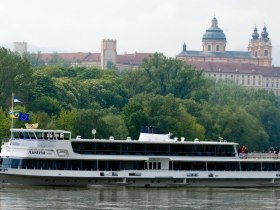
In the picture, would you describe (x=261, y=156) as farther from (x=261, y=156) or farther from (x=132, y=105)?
(x=132, y=105)

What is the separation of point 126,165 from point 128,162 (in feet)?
0.79

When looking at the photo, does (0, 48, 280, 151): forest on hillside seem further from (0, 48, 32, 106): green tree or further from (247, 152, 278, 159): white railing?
(247, 152, 278, 159): white railing

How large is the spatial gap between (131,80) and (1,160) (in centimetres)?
9408

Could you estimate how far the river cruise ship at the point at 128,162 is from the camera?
8175cm

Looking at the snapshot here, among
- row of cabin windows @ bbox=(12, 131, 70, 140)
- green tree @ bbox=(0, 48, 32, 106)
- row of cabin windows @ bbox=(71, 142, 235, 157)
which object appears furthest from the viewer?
green tree @ bbox=(0, 48, 32, 106)

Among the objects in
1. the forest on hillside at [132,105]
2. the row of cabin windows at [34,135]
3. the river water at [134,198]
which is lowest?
the river water at [134,198]

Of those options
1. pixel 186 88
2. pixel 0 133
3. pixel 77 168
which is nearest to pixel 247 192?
pixel 77 168

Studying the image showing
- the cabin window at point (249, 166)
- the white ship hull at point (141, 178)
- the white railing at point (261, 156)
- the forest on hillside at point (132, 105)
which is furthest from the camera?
the forest on hillside at point (132, 105)

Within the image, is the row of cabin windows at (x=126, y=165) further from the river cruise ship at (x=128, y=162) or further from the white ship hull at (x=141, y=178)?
the white ship hull at (x=141, y=178)

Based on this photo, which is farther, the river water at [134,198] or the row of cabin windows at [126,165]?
the row of cabin windows at [126,165]

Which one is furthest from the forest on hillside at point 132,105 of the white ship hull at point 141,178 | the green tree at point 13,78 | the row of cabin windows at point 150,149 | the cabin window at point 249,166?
the cabin window at point 249,166

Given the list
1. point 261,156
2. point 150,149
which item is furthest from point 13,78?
point 150,149

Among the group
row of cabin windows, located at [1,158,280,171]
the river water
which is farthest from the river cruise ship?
Result: the river water

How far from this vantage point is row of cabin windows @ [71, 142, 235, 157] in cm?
8381
